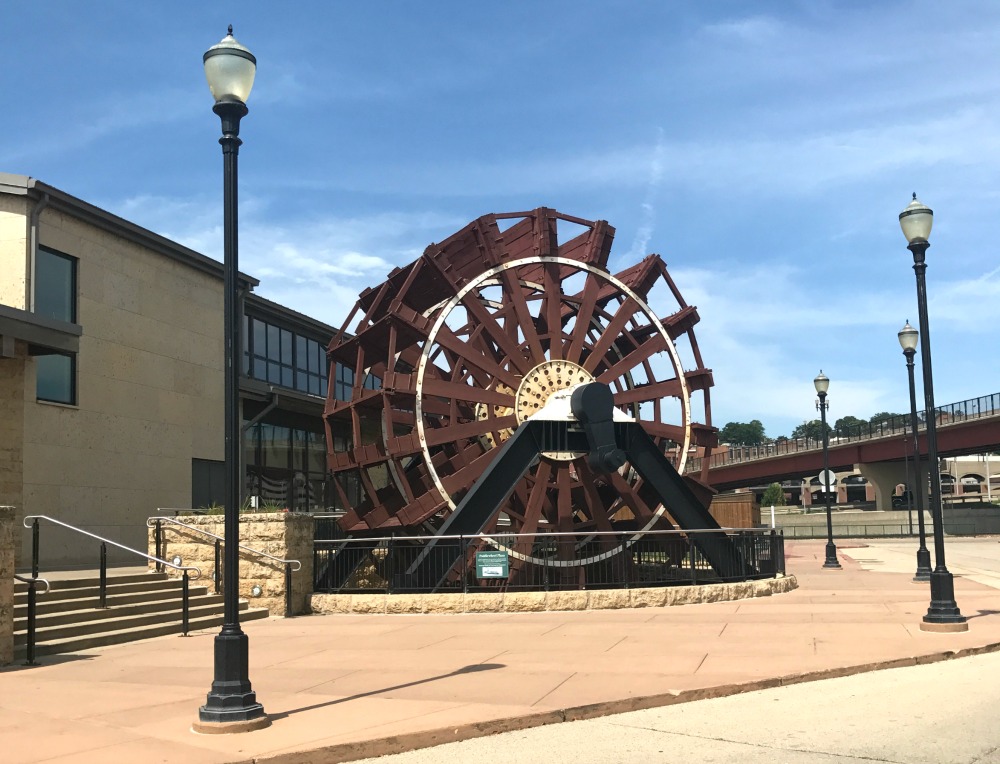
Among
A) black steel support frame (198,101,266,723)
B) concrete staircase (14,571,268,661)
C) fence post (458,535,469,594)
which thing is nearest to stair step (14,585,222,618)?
concrete staircase (14,571,268,661)

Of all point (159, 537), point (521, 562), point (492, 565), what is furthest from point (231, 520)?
point (521, 562)

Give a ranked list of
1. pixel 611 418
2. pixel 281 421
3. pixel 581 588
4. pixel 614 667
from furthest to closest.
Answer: pixel 281 421, pixel 611 418, pixel 581 588, pixel 614 667

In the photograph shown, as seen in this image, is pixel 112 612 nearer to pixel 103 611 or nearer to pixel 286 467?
pixel 103 611

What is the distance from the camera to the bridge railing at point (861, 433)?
2192 inches

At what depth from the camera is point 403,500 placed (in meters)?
21.0

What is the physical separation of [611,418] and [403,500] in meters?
5.32

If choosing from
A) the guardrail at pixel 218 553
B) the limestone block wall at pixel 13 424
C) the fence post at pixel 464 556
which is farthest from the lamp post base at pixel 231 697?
the limestone block wall at pixel 13 424

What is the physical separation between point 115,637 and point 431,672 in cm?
471

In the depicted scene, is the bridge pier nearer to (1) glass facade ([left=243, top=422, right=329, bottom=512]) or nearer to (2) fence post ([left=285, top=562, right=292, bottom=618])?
(1) glass facade ([left=243, top=422, right=329, bottom=512])

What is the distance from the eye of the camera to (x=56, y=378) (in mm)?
18891

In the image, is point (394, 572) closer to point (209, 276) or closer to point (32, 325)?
point (32, 325)

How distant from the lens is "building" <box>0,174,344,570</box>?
707 inches

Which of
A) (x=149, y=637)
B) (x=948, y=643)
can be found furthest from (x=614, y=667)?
(x=149, y=637)

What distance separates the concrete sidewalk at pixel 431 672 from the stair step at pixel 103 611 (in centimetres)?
80
